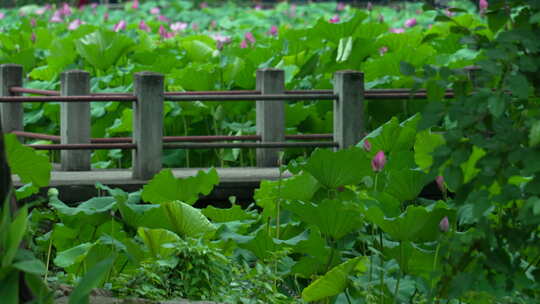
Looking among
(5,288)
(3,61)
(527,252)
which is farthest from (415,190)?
(3,61)

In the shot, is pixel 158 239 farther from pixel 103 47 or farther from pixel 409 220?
pixel 103 47

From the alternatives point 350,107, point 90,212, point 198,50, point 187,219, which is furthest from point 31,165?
point 198,50

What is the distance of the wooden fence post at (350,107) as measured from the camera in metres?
6.83

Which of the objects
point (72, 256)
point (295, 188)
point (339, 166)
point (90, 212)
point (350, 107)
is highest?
point (350, 107)

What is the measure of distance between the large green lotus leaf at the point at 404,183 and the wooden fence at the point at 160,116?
A: 172 centimetres

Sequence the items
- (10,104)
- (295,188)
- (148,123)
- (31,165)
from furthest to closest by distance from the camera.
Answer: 1. (10,104)
2. (148,123)
3. (31,165)
4. (295,188)

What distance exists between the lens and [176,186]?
5.01m

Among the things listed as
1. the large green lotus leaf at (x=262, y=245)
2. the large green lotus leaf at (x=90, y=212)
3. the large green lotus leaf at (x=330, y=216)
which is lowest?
the large green lotus leaf at (x=262, y=245)

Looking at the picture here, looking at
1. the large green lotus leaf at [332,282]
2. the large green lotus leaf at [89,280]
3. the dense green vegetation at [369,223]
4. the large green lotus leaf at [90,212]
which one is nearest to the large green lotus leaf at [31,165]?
the dense green vegetation at [369,223]

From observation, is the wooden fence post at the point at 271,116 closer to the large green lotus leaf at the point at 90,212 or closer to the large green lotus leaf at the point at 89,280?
the large green lotus leaf at the point at 90,212

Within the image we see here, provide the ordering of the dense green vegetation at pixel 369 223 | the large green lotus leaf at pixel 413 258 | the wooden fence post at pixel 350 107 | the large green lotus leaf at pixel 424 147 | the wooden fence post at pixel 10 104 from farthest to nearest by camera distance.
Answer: the wooden fence post at pixel 10 104 < the wooden fence post at pixel 350 107 < the large green lotus leaf at pixel 413 258 < the large green lotus leaf at pixel 424 147 < the dense green vegetation at pixel 369 223

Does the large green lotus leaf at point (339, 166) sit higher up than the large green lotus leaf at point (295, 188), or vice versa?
the large green lotus leaf at point (339, 166)

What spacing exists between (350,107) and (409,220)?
2799mm

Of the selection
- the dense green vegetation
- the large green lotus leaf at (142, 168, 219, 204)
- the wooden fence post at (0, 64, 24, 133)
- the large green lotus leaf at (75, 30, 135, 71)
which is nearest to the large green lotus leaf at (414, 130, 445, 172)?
the dense green vegetation
